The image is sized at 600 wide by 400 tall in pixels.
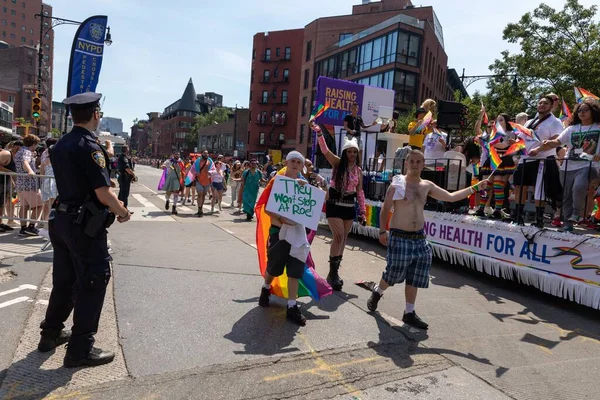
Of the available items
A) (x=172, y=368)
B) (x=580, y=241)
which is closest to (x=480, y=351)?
(x=580, y=241)

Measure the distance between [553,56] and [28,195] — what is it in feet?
65.6

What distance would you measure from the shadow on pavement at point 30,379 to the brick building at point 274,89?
175 feet

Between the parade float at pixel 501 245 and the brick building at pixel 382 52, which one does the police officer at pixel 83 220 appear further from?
the brick building at pixel 382 52

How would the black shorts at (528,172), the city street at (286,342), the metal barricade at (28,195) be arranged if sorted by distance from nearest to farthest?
the city street at (286,342) < the black shorts at (528,172) < the metal barricade at (28,195)

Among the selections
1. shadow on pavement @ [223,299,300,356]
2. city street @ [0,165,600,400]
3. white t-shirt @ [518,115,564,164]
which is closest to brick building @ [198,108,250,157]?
white t-shirt @ [518,115,564,164]

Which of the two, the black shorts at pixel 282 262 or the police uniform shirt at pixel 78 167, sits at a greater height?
the police uniform shirt at pixel 78 167

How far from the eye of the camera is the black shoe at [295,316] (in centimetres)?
414

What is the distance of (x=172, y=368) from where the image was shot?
3119 mm

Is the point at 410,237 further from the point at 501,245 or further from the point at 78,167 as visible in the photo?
the point at 78,167

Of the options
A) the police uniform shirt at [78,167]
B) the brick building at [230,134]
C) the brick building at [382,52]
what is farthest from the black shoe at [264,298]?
the brick building at [230,134]

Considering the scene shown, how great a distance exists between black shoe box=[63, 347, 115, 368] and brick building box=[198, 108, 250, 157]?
6334cm

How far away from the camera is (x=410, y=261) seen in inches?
171

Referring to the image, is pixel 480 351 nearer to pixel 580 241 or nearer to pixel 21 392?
pixel 580 241

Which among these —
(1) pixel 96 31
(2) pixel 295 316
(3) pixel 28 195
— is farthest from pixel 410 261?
(1) pixel 96 31
